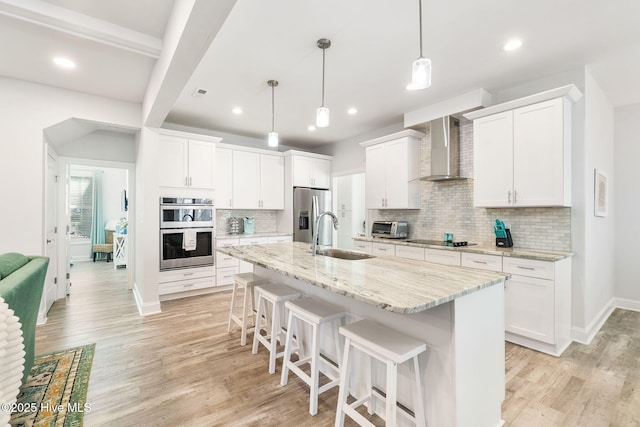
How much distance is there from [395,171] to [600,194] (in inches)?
90.4

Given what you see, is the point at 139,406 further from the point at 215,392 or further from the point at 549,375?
the point at 549,375

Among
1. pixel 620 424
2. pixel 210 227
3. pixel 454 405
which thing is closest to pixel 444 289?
pixel 454 405

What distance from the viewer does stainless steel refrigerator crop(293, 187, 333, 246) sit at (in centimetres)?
547

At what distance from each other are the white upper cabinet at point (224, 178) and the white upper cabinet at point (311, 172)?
1.18m

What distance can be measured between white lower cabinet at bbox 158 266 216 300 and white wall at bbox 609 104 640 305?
571 cm

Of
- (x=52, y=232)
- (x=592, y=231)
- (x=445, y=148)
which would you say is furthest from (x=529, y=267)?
(x=52, y=232)

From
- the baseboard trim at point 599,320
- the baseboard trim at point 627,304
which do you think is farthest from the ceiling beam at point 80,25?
the baseboard trim at point 627,304

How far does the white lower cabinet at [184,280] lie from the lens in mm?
4141

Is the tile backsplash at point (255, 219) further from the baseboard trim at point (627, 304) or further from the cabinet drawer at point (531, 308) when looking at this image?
the baseboard trim at point (627, 304)

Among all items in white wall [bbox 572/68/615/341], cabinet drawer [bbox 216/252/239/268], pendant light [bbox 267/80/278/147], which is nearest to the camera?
white wall [bbox 572/68/615/341]

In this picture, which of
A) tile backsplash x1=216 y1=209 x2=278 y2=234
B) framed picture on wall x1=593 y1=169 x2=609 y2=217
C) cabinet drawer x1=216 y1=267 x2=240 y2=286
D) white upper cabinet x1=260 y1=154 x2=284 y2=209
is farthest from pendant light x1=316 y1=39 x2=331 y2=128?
tile backsplash x1=216 y1=209 x2=278 y2=234

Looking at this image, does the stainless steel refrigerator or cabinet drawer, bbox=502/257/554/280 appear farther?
the stainless steel refrigerator

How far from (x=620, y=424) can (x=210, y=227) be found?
4.63 metres

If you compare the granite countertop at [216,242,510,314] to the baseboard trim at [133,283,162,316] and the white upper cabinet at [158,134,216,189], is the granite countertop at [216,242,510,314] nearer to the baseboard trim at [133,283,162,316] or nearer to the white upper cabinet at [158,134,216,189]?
the baseboard trim at [133,283,162,316]
